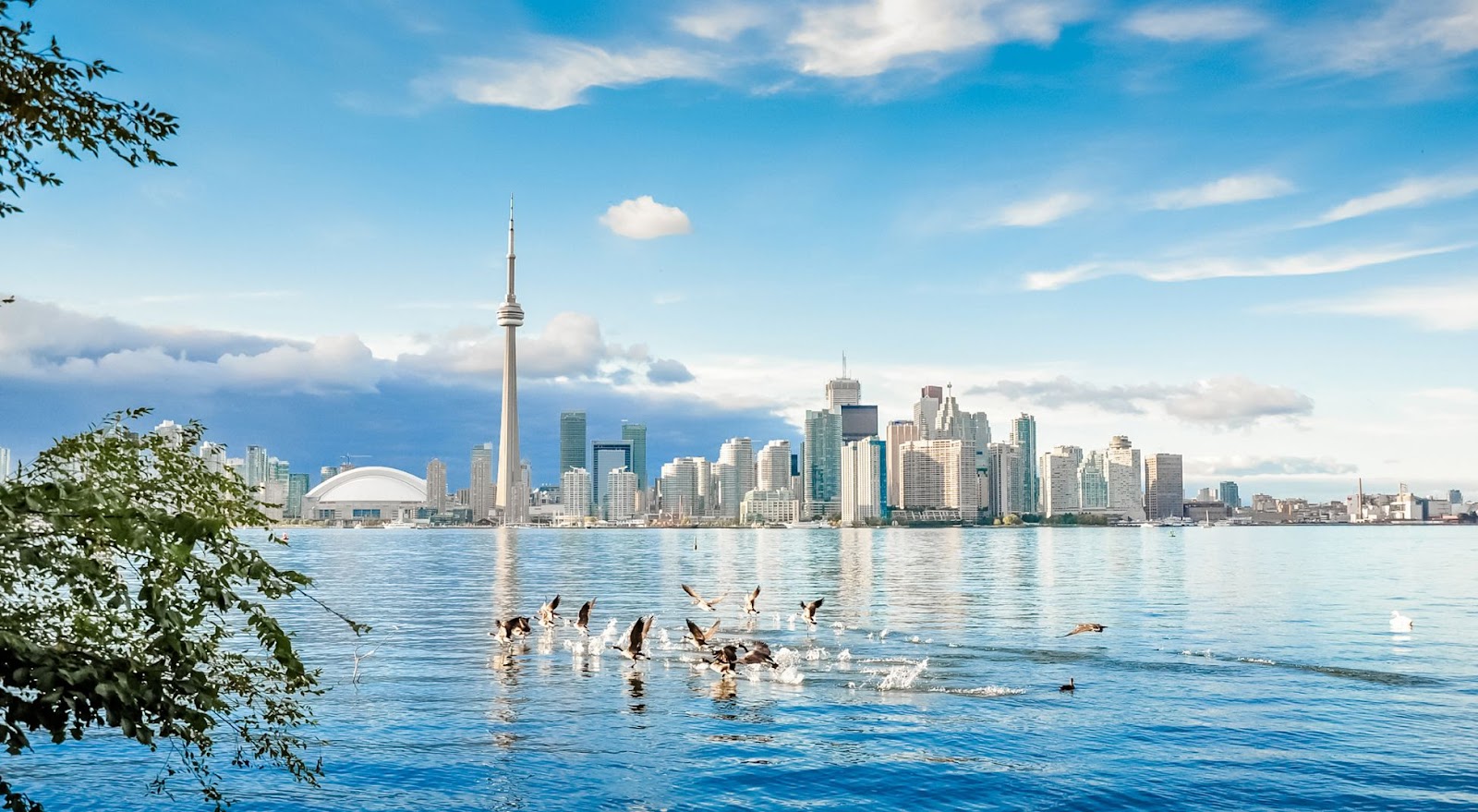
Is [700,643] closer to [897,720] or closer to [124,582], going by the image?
[897,720]

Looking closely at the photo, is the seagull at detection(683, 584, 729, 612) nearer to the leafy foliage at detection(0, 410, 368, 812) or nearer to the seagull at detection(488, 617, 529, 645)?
the seagull at detection(488, 617, 529, 645)

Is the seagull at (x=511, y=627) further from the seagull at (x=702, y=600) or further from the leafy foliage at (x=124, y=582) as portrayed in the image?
the leafy foliage at (x=124, y=582)

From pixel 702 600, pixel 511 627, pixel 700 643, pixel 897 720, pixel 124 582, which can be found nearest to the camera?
pixel 124 582

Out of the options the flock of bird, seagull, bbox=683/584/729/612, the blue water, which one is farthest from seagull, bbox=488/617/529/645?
seagull, bbox=683/584/729/612

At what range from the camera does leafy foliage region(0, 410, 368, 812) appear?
→ 33.0ft

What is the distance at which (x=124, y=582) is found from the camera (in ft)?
37.5

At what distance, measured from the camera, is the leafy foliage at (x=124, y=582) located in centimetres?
1007

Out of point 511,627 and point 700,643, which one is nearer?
point 700,643

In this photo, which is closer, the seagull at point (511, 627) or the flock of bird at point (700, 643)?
the flock of bird at point (700, 643)

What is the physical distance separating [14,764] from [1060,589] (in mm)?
69131

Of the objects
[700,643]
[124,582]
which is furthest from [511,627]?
[124,582]

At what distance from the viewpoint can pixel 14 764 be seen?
23.9 meters

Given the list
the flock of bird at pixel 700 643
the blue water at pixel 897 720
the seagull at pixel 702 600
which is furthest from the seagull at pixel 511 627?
the seagull at pixel 702 600

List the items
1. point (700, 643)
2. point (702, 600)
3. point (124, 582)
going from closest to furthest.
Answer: point (124, 582) < point (700, 643) < point (702, 600)
